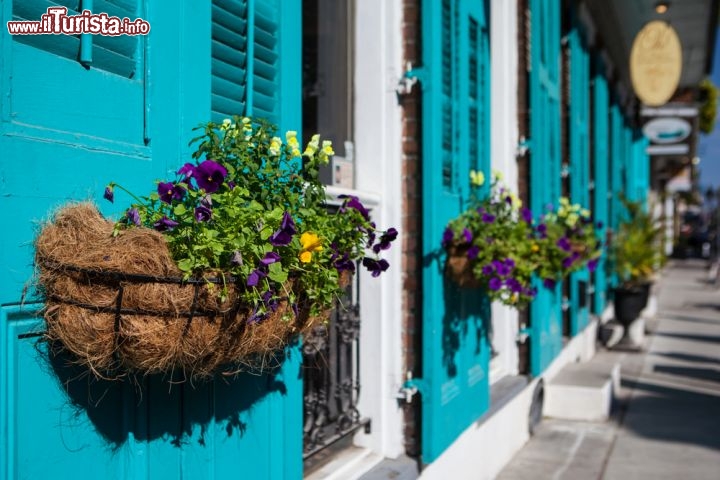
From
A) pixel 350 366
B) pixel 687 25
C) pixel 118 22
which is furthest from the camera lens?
pixel 687 25

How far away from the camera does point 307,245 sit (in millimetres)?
1992

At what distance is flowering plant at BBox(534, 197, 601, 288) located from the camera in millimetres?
4504

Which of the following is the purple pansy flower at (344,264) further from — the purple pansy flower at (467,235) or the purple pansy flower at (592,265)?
the purple pansy flower at (592,265)

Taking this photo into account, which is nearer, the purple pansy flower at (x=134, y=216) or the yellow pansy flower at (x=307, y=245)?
the purple pansy flower at (x=134, y=216)

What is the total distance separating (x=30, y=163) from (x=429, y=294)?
237 centimetres

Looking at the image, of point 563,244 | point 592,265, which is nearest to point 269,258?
point 563,244

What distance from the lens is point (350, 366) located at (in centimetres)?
383

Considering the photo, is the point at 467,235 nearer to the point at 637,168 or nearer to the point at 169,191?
the point at 169,191

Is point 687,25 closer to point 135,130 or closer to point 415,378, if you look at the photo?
point 415,378

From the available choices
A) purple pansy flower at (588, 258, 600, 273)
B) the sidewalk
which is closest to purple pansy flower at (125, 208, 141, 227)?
the sidewalk

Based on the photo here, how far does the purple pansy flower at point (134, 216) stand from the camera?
187 centimetres

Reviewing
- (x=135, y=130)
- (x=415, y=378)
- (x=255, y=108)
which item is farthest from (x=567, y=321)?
(x=135, y=130)

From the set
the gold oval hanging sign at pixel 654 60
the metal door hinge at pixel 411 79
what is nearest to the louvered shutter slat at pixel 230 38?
the metal door hinge at pixel 411 79

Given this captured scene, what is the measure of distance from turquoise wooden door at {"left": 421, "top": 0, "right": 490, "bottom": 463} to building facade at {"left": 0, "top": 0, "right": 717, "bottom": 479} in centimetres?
2
